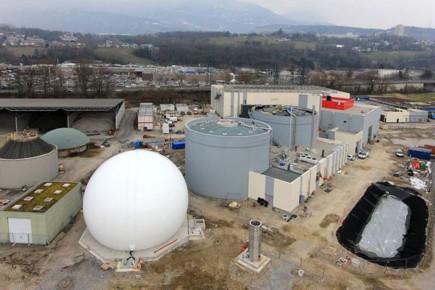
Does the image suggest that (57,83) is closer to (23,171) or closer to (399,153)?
(23,171)

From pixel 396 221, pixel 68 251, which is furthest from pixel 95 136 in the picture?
pixel 396 221

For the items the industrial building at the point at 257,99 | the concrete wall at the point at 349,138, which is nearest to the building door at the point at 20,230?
the concrete wall at the point at 349,138

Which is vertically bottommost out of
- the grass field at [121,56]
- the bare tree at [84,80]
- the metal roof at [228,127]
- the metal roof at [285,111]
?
the metal roof at [228,127]

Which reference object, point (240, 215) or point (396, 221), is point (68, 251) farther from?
point (396, 221)

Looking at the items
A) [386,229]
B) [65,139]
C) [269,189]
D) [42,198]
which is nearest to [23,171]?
[42,198]

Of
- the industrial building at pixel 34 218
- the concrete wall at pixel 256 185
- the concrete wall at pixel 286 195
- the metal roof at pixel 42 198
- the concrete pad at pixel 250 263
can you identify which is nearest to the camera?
the concrete pad at pixel 250 263

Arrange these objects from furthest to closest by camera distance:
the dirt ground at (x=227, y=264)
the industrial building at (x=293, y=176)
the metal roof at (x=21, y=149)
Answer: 1. the metal roof at (x=21, y=149)
2. the industrial building at (x=293, y=176)
3. the dirt ground at (x=227, y=264)

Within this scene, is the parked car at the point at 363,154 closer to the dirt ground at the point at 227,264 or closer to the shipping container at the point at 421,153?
the shipping container at the point at 421,153

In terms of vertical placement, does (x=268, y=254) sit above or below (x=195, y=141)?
below
